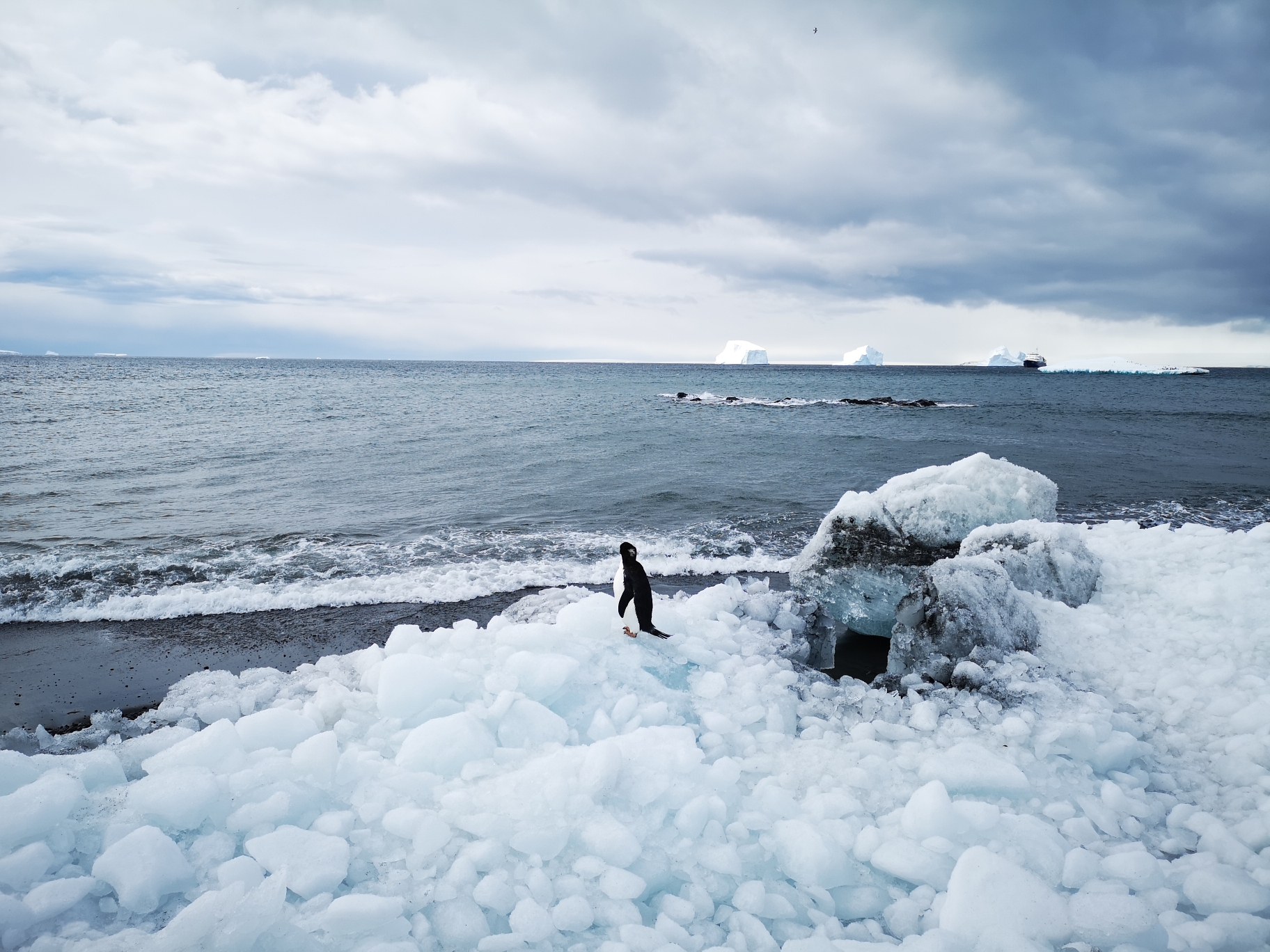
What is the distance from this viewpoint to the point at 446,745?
469 cm

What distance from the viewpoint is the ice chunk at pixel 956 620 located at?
631 cm

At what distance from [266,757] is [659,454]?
19581mm

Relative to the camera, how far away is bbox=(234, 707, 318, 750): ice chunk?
468 centimetres

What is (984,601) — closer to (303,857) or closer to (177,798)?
(303,857)

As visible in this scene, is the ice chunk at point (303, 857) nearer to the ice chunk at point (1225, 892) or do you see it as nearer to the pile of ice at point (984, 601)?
the ice chunk at point (1225, 892)

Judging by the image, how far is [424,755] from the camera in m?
4.64

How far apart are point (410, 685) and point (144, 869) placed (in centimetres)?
204

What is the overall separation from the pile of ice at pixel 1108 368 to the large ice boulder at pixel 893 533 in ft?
517

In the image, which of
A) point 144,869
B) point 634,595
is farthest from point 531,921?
point 634,595

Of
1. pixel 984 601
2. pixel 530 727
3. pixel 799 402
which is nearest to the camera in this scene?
pixel 530 727

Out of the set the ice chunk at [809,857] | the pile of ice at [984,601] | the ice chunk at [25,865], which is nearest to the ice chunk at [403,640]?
the ice chunk at [25,865]

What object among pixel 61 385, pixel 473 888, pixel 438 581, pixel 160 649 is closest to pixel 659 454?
pixel 438 581

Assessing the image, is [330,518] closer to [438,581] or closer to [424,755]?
[438,581]

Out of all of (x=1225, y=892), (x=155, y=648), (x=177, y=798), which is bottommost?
(x=155, y=648)
